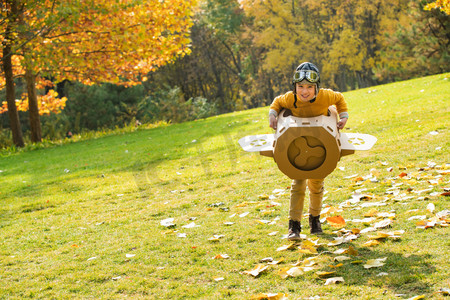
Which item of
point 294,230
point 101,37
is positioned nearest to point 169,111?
point 101,37

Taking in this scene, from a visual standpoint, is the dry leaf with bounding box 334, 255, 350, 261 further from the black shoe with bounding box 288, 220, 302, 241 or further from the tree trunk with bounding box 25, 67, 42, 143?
the tree trunk with bounding box 25, 67, 42, 143

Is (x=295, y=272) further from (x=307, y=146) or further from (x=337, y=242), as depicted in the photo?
(x=307, y=146)

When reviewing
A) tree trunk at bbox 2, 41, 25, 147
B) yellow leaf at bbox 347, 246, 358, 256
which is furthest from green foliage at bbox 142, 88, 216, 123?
yellow leaf at bbox 347, 246, 358, 256

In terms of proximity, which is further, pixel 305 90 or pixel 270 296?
pixel 305 90

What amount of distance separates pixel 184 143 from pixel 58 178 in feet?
13.2

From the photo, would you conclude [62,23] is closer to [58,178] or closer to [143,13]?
[143,13]

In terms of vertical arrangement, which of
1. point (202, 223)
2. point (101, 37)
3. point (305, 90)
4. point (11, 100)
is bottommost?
point (202, 223)

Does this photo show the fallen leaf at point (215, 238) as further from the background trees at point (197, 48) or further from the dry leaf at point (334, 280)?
the background trees at point (197, 48)

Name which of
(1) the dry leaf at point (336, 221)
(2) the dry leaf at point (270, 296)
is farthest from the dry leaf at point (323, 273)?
(1) the dry leaf at point (336, 221)

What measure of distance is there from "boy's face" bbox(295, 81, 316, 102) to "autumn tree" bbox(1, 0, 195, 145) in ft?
37.4

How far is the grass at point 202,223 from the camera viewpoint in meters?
3.80

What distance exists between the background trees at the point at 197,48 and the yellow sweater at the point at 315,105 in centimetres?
924

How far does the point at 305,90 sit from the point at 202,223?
2.29 meters

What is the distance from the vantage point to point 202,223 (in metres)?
5.94
